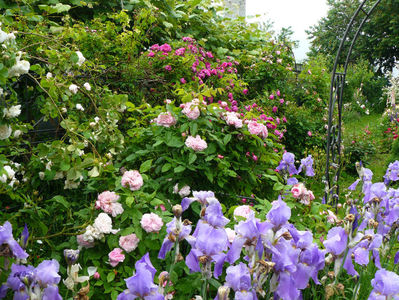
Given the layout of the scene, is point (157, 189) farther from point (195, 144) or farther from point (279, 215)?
point (279, 215)

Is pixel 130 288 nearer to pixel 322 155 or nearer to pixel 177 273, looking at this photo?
pixel 177 273

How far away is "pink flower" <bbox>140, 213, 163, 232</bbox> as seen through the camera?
1677 mm

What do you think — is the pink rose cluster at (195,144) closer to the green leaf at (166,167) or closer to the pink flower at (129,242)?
the green leaf at (166,167)

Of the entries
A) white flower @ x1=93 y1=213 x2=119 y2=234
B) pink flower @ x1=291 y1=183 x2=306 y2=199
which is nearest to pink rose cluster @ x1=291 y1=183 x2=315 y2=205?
pink flower @ x1=291 y1=183 x2=306 y2=199

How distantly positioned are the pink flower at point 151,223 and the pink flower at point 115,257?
161 mm

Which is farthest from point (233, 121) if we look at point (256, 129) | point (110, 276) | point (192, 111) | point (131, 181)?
point (110, 276)

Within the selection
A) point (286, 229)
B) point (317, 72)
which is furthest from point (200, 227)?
point (317, 72)

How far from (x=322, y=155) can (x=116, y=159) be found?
330 centimetres

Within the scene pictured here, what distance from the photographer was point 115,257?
5.46 ft

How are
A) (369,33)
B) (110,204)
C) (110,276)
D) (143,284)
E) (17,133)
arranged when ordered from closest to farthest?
(143,284)
(110,276)
(110,204)
(17,133)
(369,33)

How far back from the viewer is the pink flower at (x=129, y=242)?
171 centimetres

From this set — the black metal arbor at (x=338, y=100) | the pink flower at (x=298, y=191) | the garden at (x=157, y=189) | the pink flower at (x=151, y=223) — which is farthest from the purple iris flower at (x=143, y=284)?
the black metal arbor at (x=338, y=100)

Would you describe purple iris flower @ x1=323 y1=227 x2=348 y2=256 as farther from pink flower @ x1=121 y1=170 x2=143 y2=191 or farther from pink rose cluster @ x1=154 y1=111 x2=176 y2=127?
pink rose cluster @ x1=154 y1=111 x2=176 y2=127

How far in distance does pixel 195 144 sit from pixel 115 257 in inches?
30.8
